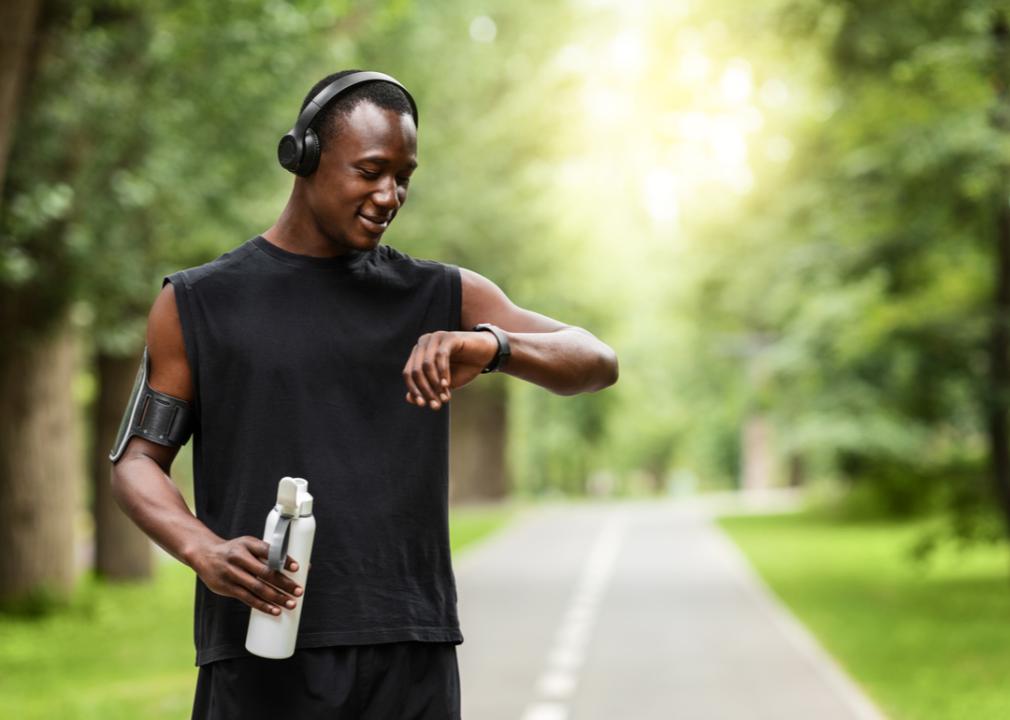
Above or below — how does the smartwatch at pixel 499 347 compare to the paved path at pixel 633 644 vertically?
above

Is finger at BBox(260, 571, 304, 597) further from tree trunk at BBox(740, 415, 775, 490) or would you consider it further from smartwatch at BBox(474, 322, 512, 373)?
tree trunk at BBox(740, 415, 775, 490)

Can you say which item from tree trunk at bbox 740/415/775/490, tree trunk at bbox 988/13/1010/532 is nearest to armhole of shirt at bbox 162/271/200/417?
tree trunk at bbox 988/13/1010/532

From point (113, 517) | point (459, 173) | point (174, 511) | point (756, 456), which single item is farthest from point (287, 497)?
point (756, 456)

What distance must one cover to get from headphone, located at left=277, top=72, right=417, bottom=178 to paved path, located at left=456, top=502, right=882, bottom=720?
273 inches

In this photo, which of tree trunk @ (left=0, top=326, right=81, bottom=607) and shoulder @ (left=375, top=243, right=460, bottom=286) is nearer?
shoulder @ (left=375, top=243, right=460, bottom=286)

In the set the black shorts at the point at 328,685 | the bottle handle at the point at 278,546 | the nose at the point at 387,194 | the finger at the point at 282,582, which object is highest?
the nose at the point at 387,194

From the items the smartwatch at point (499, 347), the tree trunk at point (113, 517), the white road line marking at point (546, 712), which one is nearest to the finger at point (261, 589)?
the smartwatch at point (499, 347)

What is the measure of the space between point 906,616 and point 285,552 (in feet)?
45.6

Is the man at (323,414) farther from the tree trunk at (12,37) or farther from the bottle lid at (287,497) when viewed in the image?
the tree trunk at (12,37)

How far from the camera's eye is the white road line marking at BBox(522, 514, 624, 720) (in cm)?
966

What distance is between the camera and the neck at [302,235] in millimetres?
2730

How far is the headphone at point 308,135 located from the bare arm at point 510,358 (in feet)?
1.16

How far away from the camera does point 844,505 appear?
3900 cm

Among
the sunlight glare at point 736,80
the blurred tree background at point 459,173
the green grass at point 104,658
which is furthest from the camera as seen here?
the sunlight glare at point 736,80
